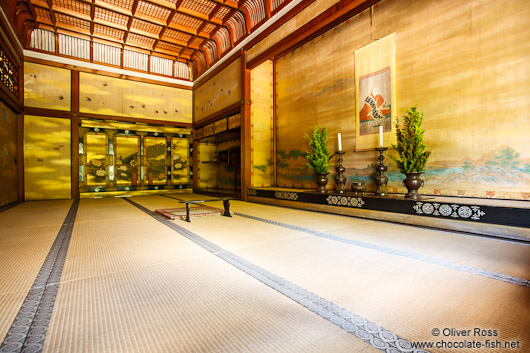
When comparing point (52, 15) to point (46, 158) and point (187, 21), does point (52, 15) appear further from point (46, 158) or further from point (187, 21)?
point (46, 158)

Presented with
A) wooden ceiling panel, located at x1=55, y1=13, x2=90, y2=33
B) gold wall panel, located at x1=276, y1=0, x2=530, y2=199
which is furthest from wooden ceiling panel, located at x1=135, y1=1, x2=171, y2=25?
gold wall panel, located at x1=276, y1=0, x2=530, y2=199

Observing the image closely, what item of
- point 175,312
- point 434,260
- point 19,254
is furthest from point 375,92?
point 19,254

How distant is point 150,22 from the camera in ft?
19.3

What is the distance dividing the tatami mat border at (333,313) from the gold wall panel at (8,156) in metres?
5.80

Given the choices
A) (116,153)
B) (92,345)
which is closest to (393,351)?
(92,345)

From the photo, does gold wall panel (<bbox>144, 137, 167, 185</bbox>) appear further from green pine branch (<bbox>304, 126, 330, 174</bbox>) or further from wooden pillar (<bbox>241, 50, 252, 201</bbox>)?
green pine branch (<bbox>304, 126, 330, 174</bbox>)

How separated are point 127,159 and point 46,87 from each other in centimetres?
252

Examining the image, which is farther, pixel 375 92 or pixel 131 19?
pixel 131 19

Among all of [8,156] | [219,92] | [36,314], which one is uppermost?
[219,92]

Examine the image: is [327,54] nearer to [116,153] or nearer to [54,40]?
[116,153]

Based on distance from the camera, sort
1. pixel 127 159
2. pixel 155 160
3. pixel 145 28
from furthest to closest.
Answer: pixel 155 160
pixel 127 159
pixel 145 28

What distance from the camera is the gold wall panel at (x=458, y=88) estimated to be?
2705 millimetres

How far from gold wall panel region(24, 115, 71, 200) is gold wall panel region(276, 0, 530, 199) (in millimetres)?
6858

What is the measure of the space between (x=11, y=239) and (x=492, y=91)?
5.27 m
